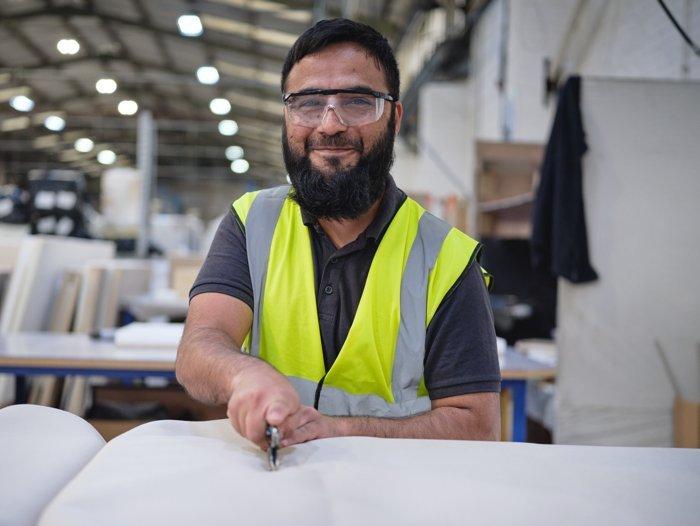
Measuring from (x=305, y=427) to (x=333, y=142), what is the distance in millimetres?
658

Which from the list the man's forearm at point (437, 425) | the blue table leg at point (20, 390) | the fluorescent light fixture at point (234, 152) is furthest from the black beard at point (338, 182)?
the fluorescent light fixture at point (234, 152)

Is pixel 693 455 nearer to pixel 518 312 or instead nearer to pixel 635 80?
pixel 635 80

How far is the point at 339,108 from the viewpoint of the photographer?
129 centimetres

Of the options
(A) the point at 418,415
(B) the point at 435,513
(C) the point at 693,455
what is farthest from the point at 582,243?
(B) the point at 435,513

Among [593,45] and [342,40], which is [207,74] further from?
[342,40]

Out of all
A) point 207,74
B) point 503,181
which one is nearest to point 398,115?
point 503,181

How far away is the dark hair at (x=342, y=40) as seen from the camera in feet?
4.27

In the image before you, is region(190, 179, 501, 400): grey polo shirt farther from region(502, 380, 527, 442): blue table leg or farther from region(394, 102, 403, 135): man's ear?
region(502, 380, 527, 442): blue table leg

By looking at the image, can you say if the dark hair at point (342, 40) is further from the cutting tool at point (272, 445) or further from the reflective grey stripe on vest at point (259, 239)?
the cutting tool at point (272, 445)

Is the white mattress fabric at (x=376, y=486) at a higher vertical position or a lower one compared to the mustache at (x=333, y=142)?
lower

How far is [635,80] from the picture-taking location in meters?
2.30

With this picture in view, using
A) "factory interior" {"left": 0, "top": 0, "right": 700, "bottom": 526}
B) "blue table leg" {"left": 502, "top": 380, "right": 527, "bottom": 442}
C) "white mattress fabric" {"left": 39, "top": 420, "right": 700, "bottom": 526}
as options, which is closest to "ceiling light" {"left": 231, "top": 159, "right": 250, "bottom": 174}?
"factory interior" {"left": 0, "top": 0, "right": 700, "bottom": 526}

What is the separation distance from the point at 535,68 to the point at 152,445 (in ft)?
15.8

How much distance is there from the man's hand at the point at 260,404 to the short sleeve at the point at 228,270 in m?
0.42
